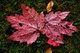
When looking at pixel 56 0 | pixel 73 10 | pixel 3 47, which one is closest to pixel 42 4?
pixel 56 0

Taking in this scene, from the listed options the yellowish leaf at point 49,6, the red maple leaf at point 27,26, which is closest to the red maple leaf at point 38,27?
the red maple leaf at point 27,26

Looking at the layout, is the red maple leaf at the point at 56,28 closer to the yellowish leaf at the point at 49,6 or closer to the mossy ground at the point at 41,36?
the mossy ground at the point at 41,36

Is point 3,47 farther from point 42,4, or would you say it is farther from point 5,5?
point 42,4

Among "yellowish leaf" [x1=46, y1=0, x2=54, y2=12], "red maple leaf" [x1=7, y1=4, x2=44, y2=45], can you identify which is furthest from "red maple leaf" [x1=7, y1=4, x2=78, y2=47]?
"yellowish leaf" [x1=46, y1=0, x2=54, y2=12]

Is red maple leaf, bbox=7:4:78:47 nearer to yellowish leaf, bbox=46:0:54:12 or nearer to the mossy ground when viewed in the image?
the mossy ground

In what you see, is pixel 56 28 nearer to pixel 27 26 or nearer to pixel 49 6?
pixel 27 26
